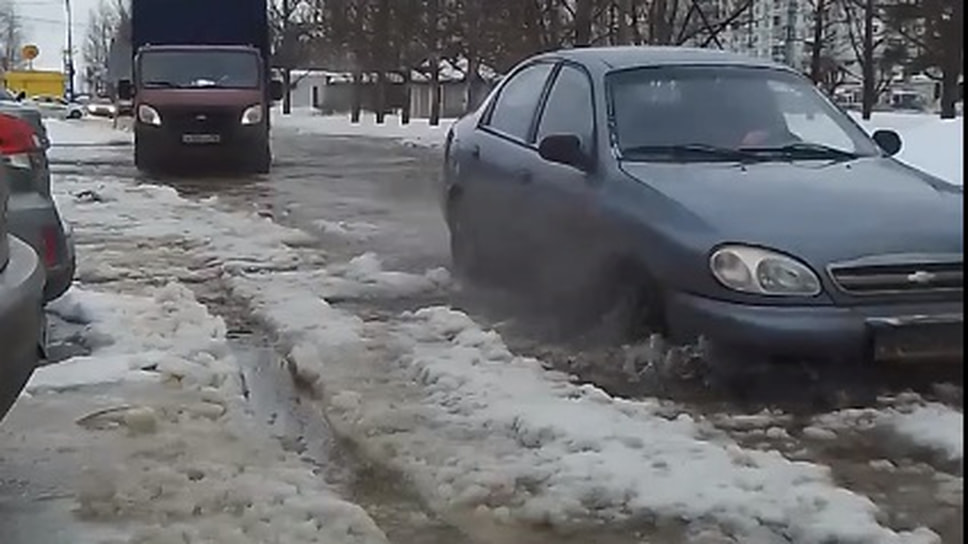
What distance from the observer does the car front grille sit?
18.2ft

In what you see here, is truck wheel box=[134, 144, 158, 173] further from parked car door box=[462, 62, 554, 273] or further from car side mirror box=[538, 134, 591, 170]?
car side mirror box=[538, 134, 591, 170]

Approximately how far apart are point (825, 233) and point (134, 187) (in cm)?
1324

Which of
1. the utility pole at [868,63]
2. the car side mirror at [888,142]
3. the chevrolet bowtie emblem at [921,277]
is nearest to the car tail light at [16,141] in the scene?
the chevrolet bowtie emblem at [921,277]

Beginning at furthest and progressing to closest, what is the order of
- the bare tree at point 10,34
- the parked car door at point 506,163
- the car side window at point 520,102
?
the bare tree at point 10,34 < the car side window at point 520,102 < the parked car door at point 506,163

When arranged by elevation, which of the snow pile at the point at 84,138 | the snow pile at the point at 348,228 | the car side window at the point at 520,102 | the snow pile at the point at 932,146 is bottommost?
the snow pile at the point at 84,138

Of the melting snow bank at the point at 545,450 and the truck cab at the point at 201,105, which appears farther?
the truck cab at the point at 201,105

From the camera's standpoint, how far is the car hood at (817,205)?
561cm

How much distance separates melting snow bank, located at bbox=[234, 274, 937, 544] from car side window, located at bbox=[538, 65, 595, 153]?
1065mm

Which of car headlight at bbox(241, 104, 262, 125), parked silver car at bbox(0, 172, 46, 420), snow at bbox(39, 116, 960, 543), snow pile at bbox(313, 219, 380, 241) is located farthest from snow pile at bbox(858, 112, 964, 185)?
parked silver car at bbox(0, 172, 46, 420)

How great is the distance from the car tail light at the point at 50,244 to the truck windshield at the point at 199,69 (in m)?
13.6

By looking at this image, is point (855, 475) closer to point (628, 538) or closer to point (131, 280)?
point (628, 538)

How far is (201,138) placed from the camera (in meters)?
19.7

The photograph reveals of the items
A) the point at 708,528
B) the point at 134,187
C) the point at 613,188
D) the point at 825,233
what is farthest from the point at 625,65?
the point at 134,187

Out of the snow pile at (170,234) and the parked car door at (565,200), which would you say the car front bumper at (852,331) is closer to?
the parked car door at (565,200)
